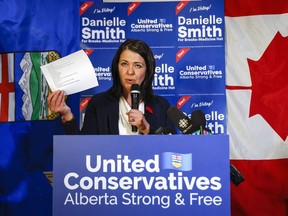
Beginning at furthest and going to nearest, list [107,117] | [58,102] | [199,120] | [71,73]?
[107,117], [58,102], [71,73], [199,120]

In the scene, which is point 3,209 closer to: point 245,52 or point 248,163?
point 248,163

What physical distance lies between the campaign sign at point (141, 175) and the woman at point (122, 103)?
0.80m

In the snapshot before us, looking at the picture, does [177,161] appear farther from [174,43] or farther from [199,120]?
[174,43]

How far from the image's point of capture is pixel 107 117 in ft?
7.59

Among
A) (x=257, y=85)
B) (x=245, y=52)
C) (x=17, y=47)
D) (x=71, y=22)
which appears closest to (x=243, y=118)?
(x=257, y=85)

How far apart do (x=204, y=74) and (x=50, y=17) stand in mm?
1280

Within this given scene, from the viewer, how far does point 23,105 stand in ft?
11.0

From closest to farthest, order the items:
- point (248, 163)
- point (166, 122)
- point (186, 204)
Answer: point (186, 204), point (166, 122), point (248, 163)

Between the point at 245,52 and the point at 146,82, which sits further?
the point at 245,52

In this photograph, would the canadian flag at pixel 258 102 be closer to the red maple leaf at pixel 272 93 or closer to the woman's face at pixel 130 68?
the red maple leaf at pixel 272 93

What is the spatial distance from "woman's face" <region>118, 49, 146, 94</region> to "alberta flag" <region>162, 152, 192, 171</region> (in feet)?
3.48

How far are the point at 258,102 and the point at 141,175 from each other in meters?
2.11

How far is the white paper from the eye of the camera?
6.69 ft

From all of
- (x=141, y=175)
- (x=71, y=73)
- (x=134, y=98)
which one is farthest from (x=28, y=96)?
(x=141, y=175)
